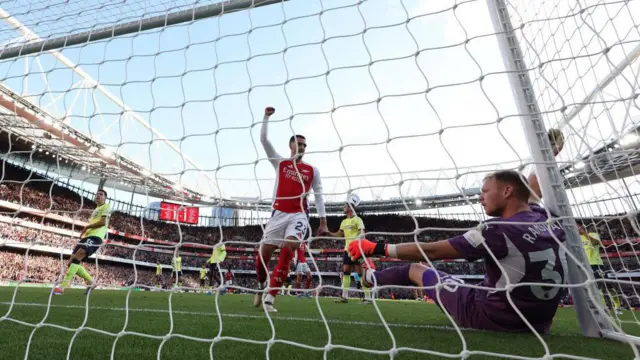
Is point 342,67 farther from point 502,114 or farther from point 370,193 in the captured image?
point 370,193

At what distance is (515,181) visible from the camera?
7.25ft

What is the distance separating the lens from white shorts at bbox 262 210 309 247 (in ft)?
12.4

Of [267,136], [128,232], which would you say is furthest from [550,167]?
[128,232]

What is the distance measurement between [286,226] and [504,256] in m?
2.31

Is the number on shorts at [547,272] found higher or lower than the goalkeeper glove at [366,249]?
lower

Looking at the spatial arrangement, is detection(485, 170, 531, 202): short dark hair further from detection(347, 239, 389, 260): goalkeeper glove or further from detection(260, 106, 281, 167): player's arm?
detection(260, 106, 281, 167): player's arm

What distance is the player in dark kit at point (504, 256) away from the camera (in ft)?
6.58

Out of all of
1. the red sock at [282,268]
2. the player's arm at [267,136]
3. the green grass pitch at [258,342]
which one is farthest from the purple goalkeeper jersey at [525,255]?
the red sock at [282,268]

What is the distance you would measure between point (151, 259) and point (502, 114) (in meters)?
34.0

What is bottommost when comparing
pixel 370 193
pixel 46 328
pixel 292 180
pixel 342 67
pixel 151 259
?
pixel 46 328

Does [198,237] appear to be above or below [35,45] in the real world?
above

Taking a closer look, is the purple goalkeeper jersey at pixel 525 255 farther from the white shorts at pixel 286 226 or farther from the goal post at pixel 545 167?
the white shorts at pixel 286 226

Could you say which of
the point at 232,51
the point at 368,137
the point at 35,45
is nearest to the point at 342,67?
the point at 368,137

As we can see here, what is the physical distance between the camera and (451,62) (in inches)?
91.4
